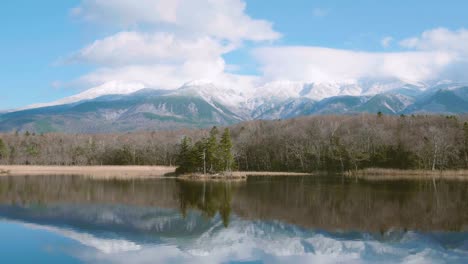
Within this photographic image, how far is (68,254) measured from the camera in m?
23.5

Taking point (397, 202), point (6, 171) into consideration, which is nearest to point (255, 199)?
point (397, 202)

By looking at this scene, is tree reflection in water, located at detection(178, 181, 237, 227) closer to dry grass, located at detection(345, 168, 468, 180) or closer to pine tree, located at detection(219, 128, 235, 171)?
pine tree, located at detection(219, 128, 235, 171)

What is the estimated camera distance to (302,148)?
115500 millimetres

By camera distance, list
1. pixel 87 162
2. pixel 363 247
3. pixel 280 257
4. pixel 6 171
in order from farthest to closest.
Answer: pixel 87 162, pixel 6 171, pixel 363 247, pixel 280 257

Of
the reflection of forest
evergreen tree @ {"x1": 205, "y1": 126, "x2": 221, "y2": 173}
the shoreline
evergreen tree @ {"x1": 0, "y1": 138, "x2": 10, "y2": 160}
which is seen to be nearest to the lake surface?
the reflection of forest

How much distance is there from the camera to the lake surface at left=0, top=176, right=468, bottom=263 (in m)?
23.4

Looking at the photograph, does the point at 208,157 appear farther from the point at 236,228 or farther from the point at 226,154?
the point at 236,228

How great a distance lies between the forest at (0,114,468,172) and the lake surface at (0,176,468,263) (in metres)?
40.8

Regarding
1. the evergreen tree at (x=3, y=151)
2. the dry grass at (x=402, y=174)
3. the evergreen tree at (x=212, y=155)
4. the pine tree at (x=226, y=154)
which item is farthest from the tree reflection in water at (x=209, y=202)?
the evergreen tree at (x=3, y=151)

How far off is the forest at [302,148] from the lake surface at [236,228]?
134 ft

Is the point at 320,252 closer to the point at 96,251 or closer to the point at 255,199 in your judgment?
the point at 96,251

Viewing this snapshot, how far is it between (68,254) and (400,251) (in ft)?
54.7

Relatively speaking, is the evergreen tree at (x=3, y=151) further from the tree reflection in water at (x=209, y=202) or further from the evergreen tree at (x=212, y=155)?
the tree reflection in water at (x=209, y=202)

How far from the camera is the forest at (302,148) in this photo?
9294cm
